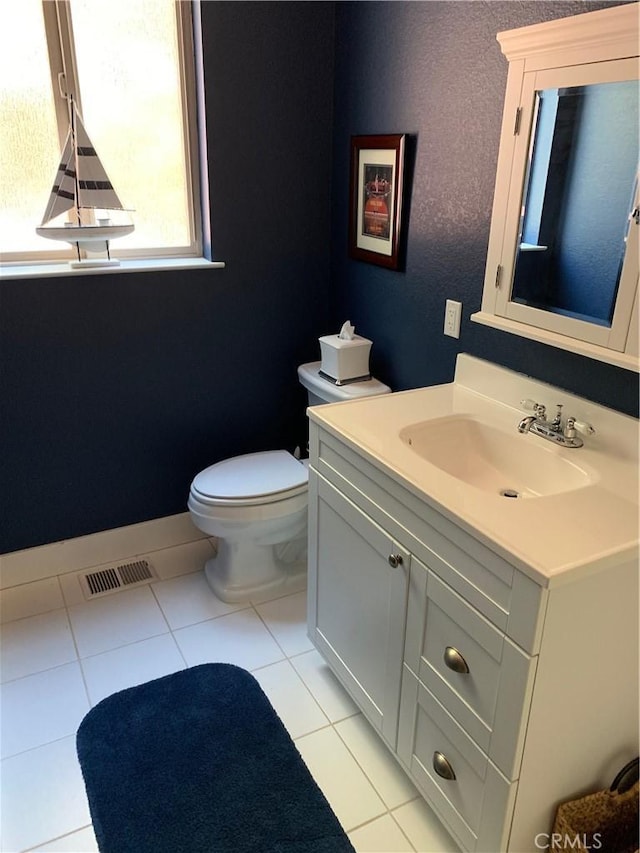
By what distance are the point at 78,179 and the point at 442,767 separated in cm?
205

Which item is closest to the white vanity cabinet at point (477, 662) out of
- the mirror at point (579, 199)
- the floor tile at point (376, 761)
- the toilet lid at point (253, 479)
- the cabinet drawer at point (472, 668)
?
the cabinet drawer at point (472, 668)

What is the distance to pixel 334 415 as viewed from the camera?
1.72 metres

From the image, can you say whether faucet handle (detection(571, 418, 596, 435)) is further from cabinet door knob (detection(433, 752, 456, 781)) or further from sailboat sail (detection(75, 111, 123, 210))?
sailboat sail (detection(75, 111, 123, 210))

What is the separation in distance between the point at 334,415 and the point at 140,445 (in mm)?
1093

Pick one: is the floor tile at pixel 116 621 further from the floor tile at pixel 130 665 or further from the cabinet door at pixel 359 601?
the cabinet door at pixel 359 601

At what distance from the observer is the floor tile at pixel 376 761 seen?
167 cm

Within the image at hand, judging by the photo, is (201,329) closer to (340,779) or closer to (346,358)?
(346,358)

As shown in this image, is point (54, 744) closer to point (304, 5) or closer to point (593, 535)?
point (593, 535)

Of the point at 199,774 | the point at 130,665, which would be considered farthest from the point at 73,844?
the point at 130,665

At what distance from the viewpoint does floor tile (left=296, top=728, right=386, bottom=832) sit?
1.62 meters

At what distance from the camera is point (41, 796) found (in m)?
1.65

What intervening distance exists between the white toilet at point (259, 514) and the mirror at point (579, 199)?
2.72 feet

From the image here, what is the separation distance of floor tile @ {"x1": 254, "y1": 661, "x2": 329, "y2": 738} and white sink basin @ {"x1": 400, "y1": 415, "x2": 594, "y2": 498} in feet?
2.73

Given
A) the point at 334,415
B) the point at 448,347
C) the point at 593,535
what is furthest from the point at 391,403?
the point at 593,535
